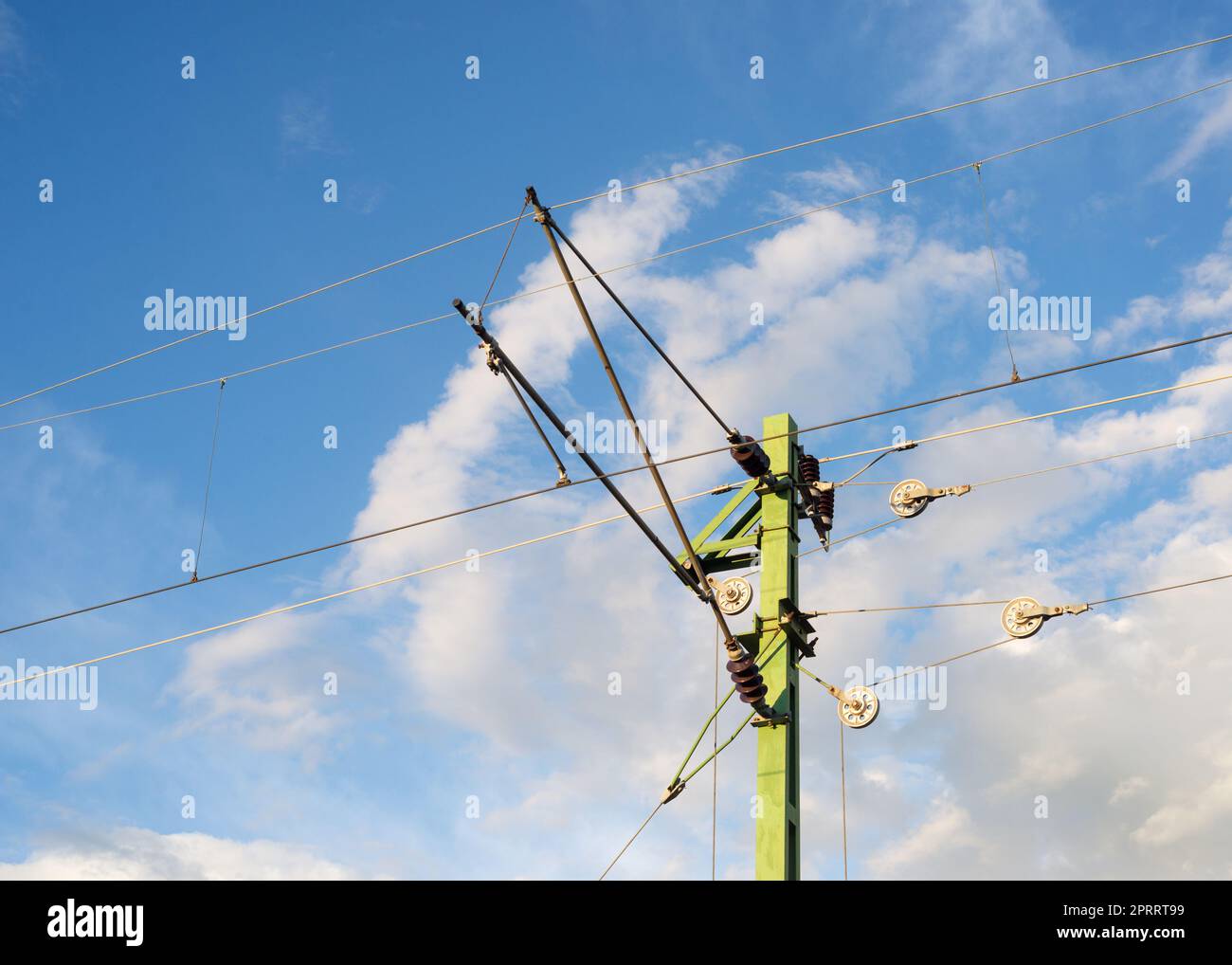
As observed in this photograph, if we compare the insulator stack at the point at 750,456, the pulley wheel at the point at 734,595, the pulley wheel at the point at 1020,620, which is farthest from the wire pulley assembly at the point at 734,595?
the pulley wheel at the point at 1020,620

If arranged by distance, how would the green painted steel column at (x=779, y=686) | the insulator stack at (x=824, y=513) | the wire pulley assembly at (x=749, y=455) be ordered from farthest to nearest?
the insulator stack at (x=824, y=513) → the wire pulley assembly at (x=749, y=455) → the green painted steel column at (x=779, y=686)

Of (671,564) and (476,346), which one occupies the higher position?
(476,346)

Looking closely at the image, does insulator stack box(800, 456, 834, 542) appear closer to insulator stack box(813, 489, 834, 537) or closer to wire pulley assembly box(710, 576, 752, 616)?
insulator stack box(813, 489, 834, 537)

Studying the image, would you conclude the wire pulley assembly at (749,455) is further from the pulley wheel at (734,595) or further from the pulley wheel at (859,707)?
the pulley wheel at (859,707)

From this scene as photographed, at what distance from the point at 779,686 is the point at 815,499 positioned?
8.43 feet

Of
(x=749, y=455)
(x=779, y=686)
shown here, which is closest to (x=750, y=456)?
(x=749, y=455)

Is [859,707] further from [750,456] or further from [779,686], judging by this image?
[750,456]

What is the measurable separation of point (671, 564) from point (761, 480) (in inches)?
95.4

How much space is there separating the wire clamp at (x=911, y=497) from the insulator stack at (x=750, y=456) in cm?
176

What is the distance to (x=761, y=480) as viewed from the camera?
14.3m

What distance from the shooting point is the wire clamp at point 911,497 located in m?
14.7
